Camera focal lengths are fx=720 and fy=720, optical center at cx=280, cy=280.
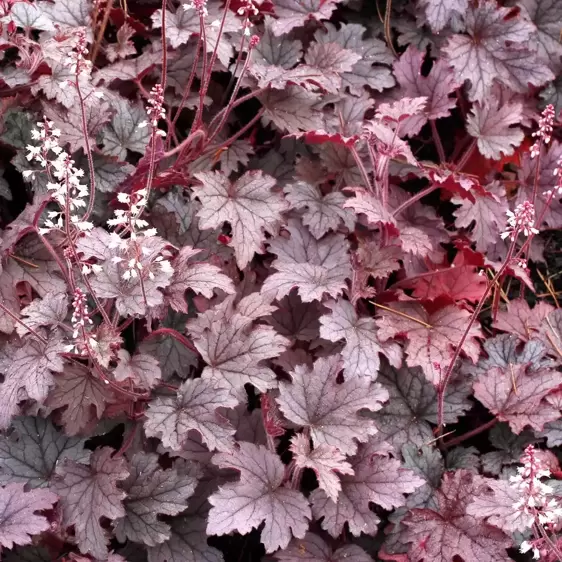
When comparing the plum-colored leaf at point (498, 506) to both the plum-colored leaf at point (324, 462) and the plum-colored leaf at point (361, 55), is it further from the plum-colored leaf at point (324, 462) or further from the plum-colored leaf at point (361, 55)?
the plum-colored leaf at point (361, 55)

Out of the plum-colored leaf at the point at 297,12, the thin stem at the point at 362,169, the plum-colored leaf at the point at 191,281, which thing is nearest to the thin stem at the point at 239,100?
the plum-colored leaf at the point at 297,12

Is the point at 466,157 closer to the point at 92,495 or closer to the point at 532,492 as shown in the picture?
the point at 532,492

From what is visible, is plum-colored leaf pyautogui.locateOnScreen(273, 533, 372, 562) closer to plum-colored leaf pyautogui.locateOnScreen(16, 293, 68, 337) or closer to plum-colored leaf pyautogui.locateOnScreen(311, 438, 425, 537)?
plum-colored leaf pyautogui.locateOnScreen(311, 438, 425, 537)

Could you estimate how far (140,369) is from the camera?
2.10m

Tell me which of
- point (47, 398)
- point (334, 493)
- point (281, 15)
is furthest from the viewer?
point (281, 15)

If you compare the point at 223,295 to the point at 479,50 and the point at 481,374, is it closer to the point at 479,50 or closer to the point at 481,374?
the point at 481,374

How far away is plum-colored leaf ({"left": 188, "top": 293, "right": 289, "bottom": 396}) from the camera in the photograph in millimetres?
2168

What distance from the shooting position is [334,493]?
1.99 meters

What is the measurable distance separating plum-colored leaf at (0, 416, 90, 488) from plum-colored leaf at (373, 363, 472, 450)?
3.24 feet

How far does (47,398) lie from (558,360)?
1756mm

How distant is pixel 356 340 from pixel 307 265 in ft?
1.04

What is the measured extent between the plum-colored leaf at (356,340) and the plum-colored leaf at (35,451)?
847 mm

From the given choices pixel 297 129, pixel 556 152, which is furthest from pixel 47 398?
pixel 556 152

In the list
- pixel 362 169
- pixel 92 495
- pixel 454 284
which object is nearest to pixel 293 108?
pixel 362 169
